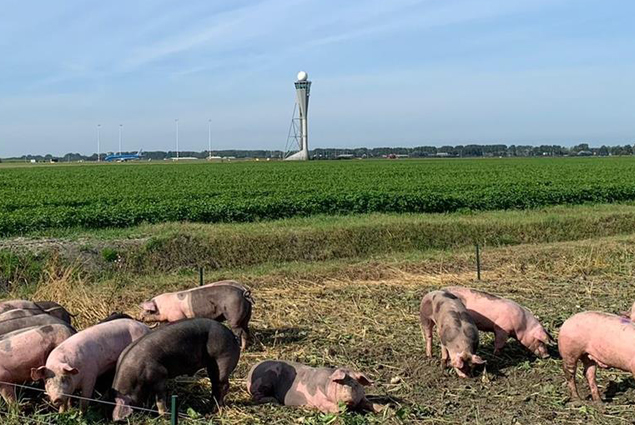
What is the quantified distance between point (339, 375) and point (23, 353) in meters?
3.19

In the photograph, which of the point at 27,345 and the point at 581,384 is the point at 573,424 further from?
the point at 27,345

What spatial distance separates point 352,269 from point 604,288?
5429 mm

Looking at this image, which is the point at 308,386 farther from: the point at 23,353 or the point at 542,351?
the point at 542,351

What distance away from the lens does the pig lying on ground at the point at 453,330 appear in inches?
321

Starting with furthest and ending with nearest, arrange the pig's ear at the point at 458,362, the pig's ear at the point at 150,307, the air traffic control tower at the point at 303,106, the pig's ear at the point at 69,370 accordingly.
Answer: the air traffic control tower at the point at 303,106
the pig's ear at the point at 150,307
the pig's ear at the point at 458,362
the pig's ear at the point at 69,370

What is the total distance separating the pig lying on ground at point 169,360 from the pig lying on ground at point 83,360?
36 cm

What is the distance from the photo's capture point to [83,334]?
7.33 m

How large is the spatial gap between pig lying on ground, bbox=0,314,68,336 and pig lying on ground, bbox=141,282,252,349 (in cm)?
167

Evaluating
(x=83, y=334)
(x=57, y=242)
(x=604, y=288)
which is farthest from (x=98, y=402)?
(x=57, y=242)

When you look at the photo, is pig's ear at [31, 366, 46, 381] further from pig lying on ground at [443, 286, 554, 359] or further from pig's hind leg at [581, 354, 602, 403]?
pig's hind leg at [581, 354, 602, 403]

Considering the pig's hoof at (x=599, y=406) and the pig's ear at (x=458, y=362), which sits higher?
the pig's ear at (x=458, y=362)

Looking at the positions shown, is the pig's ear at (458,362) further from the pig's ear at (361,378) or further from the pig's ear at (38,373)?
the pig's ear at (38,373)

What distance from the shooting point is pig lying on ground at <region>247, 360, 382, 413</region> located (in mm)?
7117


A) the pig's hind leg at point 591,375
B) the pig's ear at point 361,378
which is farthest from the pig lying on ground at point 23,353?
the pig's hind leg at point 591,375
